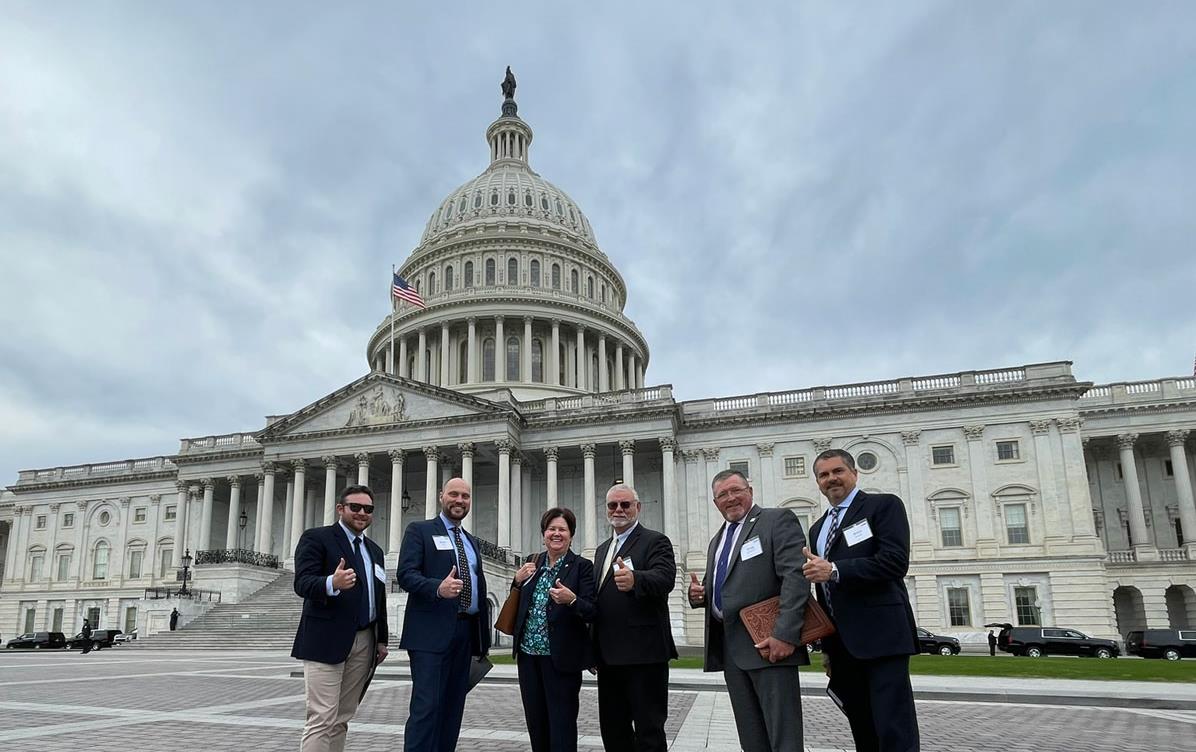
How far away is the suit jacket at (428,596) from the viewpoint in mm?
8055

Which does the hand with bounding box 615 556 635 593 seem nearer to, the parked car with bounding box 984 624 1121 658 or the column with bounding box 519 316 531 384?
the parked car with bounding box 984 624 1121 658

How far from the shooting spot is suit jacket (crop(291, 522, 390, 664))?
26.0 ft

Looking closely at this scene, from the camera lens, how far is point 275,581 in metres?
51.3

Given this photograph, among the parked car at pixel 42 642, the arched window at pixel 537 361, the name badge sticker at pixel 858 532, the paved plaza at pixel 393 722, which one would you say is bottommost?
the parked car at pixel 42 642

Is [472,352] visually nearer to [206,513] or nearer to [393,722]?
[206,513]

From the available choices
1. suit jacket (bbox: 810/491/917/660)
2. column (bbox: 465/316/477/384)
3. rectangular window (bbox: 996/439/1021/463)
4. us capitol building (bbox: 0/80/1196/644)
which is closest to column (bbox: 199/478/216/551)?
us capitol building (bbox: 0/80/1196/644)

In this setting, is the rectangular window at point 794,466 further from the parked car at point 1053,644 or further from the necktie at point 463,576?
the necktie at point 463,576

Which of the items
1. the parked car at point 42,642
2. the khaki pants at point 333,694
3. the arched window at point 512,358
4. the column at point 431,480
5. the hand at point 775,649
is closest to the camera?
the hand at point 775,649

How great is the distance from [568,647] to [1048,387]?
47515 millimetres

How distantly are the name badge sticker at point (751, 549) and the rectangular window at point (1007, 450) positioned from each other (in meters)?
46.8

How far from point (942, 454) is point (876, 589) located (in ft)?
152

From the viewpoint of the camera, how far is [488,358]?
72.5 m

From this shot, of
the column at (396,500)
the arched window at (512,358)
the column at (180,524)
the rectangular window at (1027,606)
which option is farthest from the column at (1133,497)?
the column at (180,524)

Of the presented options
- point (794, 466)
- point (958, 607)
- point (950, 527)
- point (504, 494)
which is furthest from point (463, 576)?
point (950, 527)
